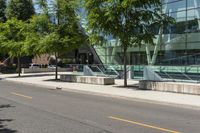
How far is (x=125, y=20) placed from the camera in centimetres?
2477

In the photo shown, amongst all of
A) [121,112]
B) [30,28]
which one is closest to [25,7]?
[30,28]

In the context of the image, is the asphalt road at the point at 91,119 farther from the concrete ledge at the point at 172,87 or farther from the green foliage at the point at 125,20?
the green foliage at the point at 125,20

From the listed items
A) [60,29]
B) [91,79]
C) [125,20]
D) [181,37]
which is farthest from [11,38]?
Result: [125,20]

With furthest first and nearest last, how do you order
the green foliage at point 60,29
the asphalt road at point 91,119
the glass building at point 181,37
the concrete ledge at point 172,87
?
the glass building at point 181,37, the green foliage at point 60,29, the concrete ledge at point 172,87, the asphalt road at point 91,119

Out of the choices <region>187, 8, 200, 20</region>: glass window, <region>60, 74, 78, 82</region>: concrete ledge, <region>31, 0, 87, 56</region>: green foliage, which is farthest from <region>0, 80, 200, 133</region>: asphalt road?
<region>187, 8, 200, 20</region>: glass window

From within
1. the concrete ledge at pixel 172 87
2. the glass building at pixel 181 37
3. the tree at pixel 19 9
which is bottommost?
the concrete ledge at pixel 172 87

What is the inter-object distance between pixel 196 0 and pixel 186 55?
477cm

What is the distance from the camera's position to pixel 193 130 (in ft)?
33.9

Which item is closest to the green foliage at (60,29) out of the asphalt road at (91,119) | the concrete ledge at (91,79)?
the concrete ledge at (91,79)

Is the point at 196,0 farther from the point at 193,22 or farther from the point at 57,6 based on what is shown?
the point at 57,6

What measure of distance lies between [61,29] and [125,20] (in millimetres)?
9660

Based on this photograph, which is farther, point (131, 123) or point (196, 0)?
point (196, 0)

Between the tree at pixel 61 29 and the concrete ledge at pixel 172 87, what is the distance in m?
9.94

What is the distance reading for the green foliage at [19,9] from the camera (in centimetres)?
6017
